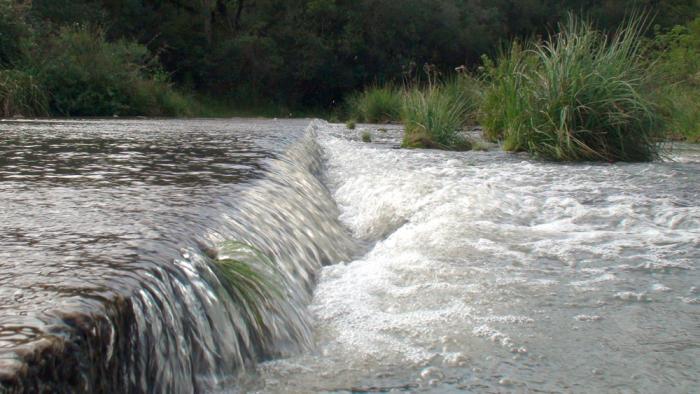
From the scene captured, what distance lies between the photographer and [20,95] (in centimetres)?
1285

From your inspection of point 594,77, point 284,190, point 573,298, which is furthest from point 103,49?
point 573,298

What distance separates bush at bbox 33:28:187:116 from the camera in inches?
599

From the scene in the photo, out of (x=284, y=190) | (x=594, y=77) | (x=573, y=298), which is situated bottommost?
(x=573, y=298)

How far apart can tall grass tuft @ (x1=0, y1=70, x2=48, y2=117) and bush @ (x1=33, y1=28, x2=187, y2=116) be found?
1.03m

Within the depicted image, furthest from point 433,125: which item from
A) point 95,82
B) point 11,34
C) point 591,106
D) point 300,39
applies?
point 300,39

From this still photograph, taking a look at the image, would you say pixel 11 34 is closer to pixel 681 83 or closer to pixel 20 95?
pixel 20 95

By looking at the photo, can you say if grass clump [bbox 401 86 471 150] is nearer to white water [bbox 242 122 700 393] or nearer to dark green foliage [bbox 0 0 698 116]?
white water [bbox 242 122 700 393]

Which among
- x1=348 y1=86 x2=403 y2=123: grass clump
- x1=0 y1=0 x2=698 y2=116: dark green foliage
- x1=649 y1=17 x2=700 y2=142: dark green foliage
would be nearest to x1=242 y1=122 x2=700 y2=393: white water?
x1=649 y1=17 x2=700 y2=142: dark green foliage

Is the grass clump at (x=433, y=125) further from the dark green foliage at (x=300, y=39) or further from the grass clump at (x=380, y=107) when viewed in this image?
the dark green foliage at (x=300, y=39)

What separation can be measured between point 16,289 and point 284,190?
2.12m

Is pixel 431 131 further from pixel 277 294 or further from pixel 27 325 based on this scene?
pixel 27 325

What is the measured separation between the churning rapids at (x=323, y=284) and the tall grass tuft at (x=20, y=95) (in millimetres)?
8616

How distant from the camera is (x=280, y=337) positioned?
2.05 m

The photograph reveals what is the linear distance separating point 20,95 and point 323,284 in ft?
38.3
